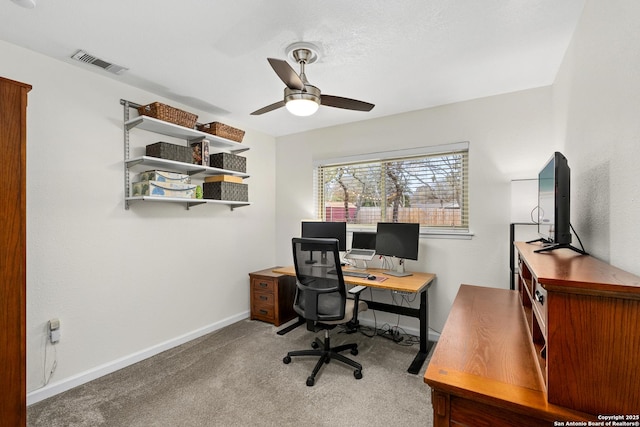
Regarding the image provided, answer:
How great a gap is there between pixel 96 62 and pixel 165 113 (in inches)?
22.7

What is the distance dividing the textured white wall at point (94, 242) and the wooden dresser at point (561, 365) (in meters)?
2.69

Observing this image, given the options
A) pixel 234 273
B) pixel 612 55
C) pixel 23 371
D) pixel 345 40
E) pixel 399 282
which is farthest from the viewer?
pixel 234 273

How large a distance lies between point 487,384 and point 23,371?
234cm

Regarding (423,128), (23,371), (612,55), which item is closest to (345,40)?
(612,55)

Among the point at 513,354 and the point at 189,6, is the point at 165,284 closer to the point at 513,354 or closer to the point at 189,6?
the point at 189,6

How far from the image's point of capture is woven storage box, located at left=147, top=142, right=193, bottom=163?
8.77 ft

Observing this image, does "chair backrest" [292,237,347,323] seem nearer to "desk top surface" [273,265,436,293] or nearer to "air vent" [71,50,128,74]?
"desk top surface" [273,265,436,293]

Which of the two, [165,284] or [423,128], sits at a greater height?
[423,128]

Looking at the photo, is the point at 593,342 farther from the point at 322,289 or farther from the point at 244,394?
the point at 244,394

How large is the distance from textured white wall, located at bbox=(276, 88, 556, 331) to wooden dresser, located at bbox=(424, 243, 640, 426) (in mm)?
1752

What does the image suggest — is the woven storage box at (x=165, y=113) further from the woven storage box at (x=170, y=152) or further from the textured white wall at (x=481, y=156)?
the textured white wall at (x=481, y=156)

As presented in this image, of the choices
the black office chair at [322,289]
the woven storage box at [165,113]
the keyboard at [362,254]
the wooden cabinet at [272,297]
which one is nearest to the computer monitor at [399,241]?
the keyboard at [362,254]

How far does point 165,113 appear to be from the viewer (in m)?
2.65

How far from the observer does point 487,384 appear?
3.48ft
